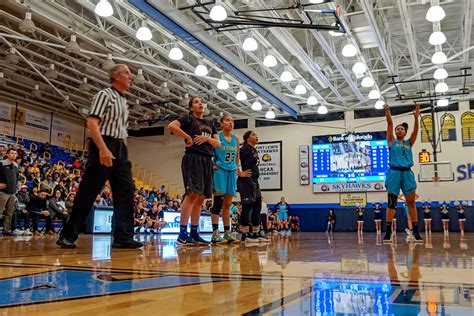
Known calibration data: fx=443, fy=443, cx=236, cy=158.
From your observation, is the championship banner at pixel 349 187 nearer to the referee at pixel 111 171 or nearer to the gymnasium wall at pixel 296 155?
the gymnasium wall at pixel 296 155

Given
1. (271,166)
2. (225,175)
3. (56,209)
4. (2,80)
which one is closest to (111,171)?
(225,175)

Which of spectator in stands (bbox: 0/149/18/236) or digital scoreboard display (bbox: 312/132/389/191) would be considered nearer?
spectator in stands (bbox: 0/149/18/236)

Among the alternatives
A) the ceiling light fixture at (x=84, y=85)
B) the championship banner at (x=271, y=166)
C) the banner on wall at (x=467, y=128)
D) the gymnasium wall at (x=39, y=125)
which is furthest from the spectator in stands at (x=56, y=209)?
the banner on wall at (x=467, y=128)

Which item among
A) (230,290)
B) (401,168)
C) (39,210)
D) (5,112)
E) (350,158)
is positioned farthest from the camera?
(350,158)

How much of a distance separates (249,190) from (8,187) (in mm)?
4568

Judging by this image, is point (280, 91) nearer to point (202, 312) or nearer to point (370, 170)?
point (370, 170)

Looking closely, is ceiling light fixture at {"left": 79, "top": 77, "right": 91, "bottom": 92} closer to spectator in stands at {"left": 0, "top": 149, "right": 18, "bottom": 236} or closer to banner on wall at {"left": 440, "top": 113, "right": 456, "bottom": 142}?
spectator in stands at {"left": 0, "top": 149, "right": 18, "bottom": 236}

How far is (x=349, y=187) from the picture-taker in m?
16.7

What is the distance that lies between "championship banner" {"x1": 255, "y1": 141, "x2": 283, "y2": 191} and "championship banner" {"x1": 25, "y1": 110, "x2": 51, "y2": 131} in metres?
8.71

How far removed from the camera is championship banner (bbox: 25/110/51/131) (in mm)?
17469

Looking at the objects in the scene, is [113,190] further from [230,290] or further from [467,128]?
[467,128]

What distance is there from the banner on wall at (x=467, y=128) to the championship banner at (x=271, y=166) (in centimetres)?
673

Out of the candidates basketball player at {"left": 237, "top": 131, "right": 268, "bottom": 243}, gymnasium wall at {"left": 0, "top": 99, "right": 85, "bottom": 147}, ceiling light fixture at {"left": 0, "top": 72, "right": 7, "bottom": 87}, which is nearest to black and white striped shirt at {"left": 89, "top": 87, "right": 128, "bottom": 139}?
basketball player at {"left": 237, "top": 131, "right": 268, "bottom": 243}

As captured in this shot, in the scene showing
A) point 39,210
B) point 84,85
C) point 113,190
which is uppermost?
point 84,85
